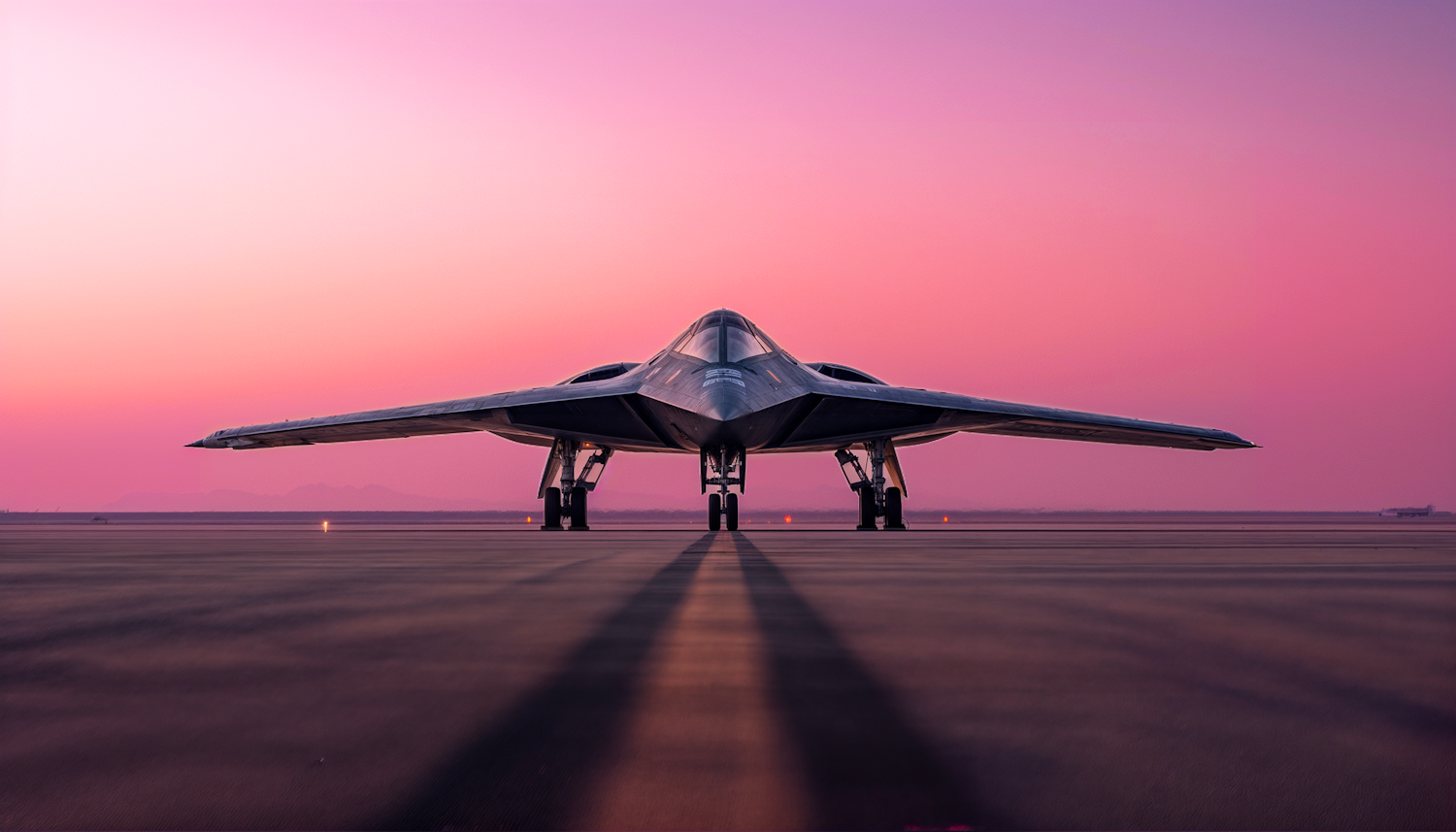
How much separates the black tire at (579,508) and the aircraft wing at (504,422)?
3.64ft

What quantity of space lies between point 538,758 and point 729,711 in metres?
0.50

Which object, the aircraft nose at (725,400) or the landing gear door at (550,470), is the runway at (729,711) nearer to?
the aircraft nose at (725,400)

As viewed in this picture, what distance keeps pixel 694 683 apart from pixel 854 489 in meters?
17.0

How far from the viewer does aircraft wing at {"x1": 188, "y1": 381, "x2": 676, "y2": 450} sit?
653 inches

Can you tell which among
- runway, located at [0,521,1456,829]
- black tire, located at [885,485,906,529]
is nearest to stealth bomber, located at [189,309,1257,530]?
black tire, located at [885,485,906,529]

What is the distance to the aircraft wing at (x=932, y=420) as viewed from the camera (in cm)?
1673

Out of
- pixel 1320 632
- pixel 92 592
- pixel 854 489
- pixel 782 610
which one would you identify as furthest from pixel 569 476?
pixel 1320 632

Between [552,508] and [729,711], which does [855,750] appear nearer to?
[729,711]

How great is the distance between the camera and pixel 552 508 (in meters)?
17.5

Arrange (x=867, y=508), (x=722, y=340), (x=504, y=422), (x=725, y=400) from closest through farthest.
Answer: (x=725, y=400) → (x=722, y=340) → (x=504, y=422) → (x=867, y=508)

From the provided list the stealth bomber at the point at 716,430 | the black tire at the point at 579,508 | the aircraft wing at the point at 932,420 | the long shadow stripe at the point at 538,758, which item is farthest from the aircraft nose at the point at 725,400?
the long shadow stripe at the point at 538,758

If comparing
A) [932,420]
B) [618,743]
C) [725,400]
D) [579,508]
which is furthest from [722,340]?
[618,743]

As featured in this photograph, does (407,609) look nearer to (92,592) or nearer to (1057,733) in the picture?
(92,592)

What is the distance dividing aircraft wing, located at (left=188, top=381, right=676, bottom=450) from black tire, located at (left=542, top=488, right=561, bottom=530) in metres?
1.20
